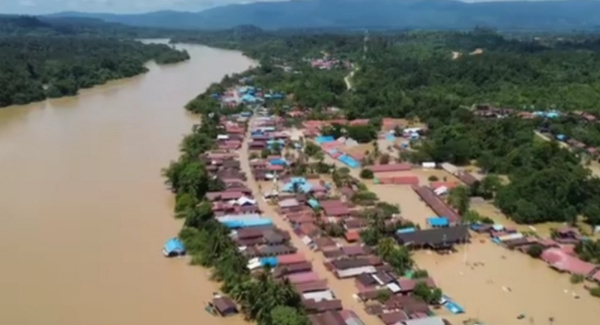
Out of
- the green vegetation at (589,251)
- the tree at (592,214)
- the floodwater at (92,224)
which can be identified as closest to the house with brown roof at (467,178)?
the tree at (592,214)

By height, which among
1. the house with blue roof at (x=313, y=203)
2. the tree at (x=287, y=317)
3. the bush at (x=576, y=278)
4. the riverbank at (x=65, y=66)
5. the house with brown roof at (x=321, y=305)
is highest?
the riverbank at (x=65, y=66)

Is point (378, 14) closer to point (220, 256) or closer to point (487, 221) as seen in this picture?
point (487, 221)

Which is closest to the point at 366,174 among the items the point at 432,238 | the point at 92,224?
the point at 432,238

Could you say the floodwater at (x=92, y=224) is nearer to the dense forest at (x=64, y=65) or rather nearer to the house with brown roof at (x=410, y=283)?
the house with brown roof at (x=410, y=283)

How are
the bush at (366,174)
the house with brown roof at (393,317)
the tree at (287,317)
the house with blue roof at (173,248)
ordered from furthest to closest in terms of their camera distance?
1. the bush at (366,174)
2. the house with blue roof at (173,248)
3. the house with brown roof at (393,317)
4. the tree at (287,317)

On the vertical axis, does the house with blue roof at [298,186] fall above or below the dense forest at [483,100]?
below

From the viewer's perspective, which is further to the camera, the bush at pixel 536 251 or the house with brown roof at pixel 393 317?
the bush at pixel 536 251
